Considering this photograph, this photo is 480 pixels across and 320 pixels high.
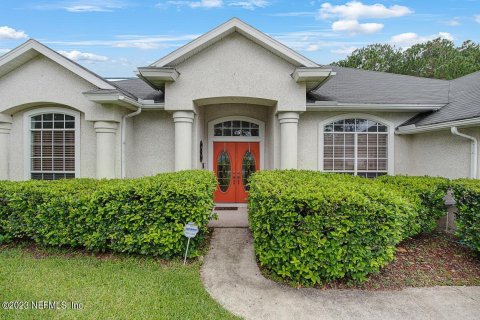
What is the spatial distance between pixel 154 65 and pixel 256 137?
4593 mm

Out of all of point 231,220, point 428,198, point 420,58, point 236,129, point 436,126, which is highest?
point 420,58

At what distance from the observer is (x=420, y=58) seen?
3159cm

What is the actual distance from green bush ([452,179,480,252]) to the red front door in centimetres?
630

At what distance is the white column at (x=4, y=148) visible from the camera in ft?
28.7

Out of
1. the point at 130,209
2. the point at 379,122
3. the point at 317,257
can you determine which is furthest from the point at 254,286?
the point at 379,122

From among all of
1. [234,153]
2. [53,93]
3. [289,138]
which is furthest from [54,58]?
[289,138]

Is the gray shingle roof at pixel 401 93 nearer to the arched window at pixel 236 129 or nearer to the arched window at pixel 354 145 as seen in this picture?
the arched window at pixel 354 145

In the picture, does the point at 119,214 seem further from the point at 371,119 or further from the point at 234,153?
the point at 371,119

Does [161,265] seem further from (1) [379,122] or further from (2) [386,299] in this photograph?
(1) [379,122]

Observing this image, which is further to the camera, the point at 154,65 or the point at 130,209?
the point at 154,65

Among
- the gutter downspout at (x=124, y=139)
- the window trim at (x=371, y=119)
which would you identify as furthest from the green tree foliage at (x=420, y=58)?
the gutter downspout at (x=124, y=139)

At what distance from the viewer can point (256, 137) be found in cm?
1061

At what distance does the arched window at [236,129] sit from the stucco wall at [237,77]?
96.2 inches

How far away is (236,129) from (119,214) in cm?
622
